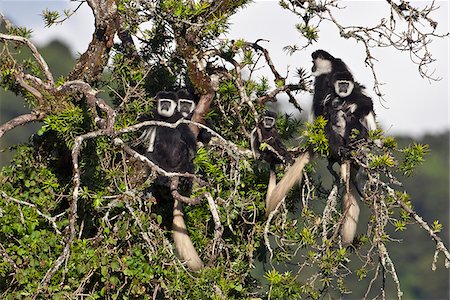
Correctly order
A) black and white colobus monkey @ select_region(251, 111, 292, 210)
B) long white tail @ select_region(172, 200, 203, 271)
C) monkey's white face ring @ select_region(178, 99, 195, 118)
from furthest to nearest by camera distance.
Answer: monkey's white face ring @ select_region(178, 99, 195, 118)
black and white colobus monkey @ select_region(251, 111, 292, 210)
long white tail @ select_region(172, 200, 203, 271)

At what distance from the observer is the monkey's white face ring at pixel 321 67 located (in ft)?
19.0

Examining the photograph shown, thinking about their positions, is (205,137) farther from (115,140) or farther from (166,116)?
(115,140)

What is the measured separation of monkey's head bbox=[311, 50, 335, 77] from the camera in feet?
19.0

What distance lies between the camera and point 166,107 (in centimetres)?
551

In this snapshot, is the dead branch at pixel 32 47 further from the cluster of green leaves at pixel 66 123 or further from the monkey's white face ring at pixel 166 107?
the monkey's white face ring at pixel 166 107

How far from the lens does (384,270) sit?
14.3ft

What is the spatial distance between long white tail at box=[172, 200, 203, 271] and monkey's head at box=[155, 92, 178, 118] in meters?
0.64

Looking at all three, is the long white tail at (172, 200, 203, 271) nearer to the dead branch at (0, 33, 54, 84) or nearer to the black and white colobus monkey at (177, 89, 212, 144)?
the black and white colobus monkey at (177, 89, 212, 144)

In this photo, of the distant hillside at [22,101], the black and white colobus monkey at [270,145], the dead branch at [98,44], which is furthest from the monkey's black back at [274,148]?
the distant hillside at [22,101]

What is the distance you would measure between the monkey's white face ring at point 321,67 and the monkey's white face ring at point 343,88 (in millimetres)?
305

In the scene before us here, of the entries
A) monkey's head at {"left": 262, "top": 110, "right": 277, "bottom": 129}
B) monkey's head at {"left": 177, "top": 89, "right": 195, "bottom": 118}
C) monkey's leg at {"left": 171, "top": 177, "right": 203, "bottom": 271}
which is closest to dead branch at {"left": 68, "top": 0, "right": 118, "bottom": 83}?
monkey's head at {"left": 177, "top": 89, "right": 195, "bottom": 118}

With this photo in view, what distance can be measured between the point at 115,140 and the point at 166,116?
1252 millimetres

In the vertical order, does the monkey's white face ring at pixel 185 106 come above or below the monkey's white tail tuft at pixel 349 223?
above

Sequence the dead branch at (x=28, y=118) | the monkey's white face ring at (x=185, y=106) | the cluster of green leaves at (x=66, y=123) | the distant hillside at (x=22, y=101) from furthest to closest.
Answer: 1. the distant hillside at (x=22, y=101)
2. the monkey's white face ring at (x=185, y=106)
3. the cluster of green leaves at (x=66, y=123)
4. the dead branch at (x=28, y=118)
